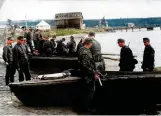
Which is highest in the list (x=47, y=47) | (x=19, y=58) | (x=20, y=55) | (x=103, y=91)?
(x=20, y=55)

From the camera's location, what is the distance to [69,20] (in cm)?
11688

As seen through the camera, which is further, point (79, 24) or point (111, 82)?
point (79, 24)

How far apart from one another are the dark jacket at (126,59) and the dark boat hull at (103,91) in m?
0.77

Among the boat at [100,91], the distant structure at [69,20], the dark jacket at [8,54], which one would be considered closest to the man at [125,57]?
the boat at [100,91]

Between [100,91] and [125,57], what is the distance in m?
1.62

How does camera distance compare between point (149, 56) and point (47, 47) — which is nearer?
point (149, 56)

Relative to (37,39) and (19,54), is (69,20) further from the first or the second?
(19,54)

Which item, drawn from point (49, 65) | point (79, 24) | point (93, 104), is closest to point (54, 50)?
point (49, 65)

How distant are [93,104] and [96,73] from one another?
1.26 metres

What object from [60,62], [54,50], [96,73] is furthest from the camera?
[54,50]

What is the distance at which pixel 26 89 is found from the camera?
9.73 metres

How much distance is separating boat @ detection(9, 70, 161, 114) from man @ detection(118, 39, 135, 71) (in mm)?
751

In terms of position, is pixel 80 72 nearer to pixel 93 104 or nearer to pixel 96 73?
pixel 96 73

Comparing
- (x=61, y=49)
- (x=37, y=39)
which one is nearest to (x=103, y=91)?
(x=61, y=49)
